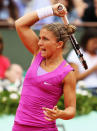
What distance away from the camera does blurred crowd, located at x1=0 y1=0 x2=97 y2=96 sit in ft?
18.9

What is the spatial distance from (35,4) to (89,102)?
7.71 feet

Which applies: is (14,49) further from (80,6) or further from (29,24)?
(29,24)

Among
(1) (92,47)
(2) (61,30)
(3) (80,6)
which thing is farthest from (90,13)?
(2) (61,30)

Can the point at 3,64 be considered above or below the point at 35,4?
below

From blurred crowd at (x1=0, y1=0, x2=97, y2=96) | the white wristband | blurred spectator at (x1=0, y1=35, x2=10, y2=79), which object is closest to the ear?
the white wristband

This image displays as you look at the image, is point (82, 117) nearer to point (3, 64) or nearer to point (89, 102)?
point (89, 102)

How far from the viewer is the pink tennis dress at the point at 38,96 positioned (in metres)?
2.89

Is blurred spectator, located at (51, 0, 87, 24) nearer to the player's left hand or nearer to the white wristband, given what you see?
the white wristband

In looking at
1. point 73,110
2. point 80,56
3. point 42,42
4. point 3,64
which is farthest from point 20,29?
point 3,64

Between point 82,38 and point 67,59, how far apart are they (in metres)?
0.37

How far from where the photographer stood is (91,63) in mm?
5906

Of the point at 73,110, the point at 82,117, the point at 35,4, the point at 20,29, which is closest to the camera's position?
the point at 73,110

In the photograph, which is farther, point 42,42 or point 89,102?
point 89,102

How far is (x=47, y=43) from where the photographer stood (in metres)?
2.92
